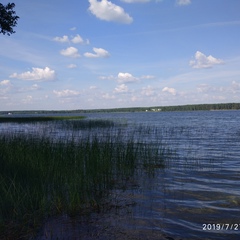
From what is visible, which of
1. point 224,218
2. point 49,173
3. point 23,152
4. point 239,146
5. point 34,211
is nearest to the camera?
point 34,211

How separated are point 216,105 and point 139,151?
175 m

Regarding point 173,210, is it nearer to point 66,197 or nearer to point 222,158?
point 66,197

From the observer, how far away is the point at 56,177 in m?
7.56

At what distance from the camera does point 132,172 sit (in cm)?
1016

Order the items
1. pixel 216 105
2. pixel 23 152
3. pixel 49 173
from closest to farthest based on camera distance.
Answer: pixel 49 173, pixel 23 152, pixel 216 105

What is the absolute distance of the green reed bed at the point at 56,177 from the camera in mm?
5699

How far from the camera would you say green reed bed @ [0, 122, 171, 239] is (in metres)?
5.70

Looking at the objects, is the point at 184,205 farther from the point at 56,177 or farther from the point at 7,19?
the point at 7,19

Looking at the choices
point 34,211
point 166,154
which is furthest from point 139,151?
point 34,211

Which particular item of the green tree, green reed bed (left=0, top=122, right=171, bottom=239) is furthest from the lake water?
the green tree
